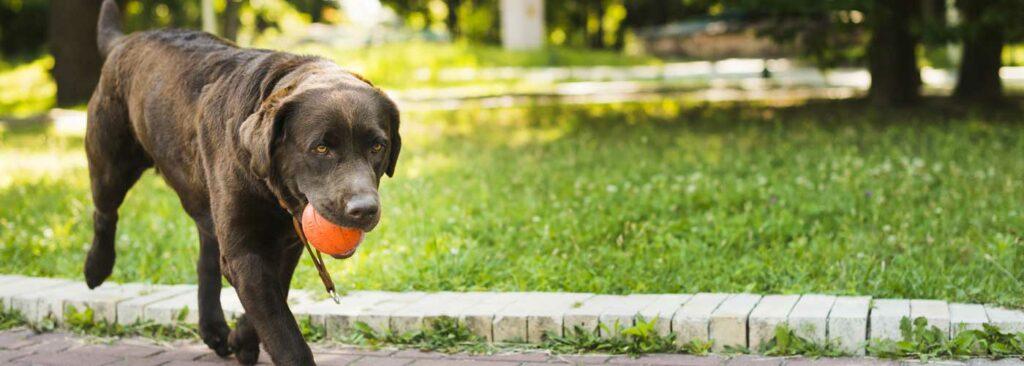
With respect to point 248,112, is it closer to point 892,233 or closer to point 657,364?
point 657,364

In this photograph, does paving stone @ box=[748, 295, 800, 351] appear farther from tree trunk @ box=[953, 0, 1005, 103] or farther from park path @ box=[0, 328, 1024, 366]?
tree trunk @ box=[953, 0, 1005, 103]

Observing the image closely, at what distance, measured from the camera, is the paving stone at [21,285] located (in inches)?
230

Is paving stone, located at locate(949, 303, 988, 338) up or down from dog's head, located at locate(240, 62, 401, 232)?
down

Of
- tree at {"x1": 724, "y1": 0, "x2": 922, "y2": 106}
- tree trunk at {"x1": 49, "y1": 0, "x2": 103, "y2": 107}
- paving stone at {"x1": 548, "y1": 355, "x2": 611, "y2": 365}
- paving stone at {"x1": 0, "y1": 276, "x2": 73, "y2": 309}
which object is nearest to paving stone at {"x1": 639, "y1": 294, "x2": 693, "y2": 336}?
paving stone at {"x1": 548, "y1": 355, "x2": 611, "y2": 365}

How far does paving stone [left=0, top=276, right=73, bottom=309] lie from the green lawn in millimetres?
262

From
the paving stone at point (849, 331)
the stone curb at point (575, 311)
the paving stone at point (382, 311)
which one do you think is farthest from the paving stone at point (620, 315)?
the paving stone at point (382, 311)

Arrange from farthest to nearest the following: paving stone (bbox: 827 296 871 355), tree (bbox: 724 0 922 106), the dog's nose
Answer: tree (bbox: 724 0 922 106)
paving stone (bbox: 827 296 871 355)
the dog's nose

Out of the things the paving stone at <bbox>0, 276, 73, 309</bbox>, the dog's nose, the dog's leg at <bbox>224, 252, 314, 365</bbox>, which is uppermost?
the dog's nose

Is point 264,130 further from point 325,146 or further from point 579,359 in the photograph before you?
point 579,359

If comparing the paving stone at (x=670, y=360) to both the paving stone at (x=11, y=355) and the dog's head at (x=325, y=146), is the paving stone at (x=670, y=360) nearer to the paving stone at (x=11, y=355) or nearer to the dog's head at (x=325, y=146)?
the dog's head at (x=325, y=146)

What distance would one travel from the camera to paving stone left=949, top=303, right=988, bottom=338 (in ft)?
15.3

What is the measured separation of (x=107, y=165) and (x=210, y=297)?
2.87 feet

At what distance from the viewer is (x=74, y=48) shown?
786 inches

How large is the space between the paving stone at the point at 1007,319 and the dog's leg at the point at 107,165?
3.73m
